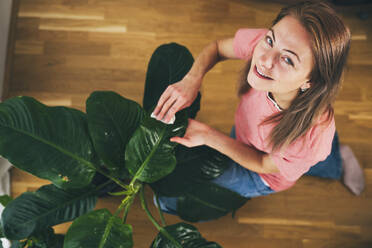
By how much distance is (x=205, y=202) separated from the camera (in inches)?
48.8

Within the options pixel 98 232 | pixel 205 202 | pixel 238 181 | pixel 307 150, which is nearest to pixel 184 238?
pixel 205 202

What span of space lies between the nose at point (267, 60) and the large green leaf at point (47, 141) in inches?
24.8

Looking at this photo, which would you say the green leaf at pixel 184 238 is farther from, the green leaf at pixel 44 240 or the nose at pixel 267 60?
the nose at pixel 267 60

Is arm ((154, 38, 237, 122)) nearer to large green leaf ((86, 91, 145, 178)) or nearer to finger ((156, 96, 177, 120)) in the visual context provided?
finger ((156, 96, 177, 120))

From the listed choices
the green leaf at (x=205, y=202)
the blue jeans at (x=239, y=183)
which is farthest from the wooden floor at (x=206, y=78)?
the green leaf at (x=205, y=202)

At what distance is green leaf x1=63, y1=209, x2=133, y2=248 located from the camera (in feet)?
3.22

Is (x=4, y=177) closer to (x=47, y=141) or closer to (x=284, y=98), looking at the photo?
(x=47, y=141)

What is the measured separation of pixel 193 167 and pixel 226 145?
0.18 metres

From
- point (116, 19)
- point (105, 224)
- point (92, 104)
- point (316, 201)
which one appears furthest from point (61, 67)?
point (316, 201)

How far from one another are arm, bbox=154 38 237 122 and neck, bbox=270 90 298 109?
28 cm

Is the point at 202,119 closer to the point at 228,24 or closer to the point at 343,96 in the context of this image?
the point at 228,24

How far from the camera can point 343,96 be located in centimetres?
198

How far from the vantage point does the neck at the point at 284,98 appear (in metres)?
1.02

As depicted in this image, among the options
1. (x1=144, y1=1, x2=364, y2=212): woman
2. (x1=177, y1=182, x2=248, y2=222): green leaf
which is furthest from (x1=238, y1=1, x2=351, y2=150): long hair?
(x1=177, y1=182, x2=248, y2=222): green leaf
